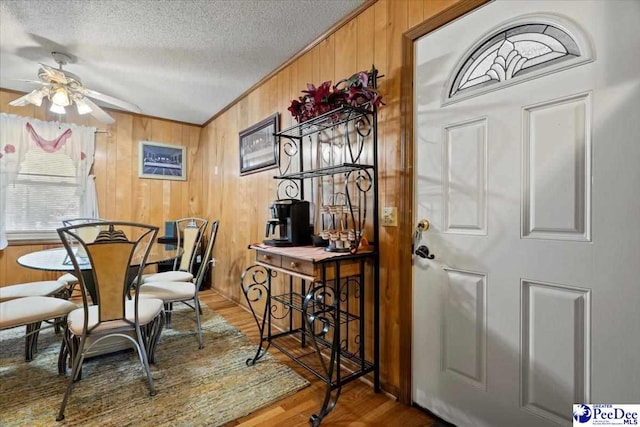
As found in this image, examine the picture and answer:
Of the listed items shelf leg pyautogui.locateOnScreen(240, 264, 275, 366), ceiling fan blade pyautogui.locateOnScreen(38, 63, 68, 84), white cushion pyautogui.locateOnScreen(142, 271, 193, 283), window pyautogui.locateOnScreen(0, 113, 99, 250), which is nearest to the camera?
shelf leg pyautogui.locateOnScreen(240, 264, 275, 366)

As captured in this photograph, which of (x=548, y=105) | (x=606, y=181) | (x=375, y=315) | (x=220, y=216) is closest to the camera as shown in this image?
(x=606, y=181)

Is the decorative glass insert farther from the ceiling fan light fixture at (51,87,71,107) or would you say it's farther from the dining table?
Result: the ceiling fan light fixture at (51,87,71,107)

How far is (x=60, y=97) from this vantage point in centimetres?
252

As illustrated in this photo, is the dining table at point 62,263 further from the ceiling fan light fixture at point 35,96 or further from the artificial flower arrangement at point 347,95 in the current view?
the artificial flower arrangement at point 347,95

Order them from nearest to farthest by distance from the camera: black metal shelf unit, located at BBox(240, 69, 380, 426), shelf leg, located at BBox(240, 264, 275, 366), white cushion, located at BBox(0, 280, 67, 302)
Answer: black metal shelf unit, located at BBox(240, 69, 380, 426)
shelf leg, located at BBox(240, 264, 275, 366)
white cushion, located at BBox(0, 280, 67, 302)

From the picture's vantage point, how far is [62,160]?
3.66 metres

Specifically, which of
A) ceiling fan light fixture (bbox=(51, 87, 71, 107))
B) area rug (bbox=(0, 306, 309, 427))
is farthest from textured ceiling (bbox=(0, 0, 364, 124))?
area rug (bbox=(0, 306, 309, 427))

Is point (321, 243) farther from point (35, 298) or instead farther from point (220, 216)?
point (220, 216)

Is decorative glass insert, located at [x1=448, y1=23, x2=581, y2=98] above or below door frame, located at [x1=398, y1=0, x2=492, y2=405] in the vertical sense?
above

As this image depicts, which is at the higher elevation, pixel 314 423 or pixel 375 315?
pixel 375 315

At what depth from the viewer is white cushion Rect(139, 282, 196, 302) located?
7.36 ft

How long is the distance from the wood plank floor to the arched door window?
65.4 inches

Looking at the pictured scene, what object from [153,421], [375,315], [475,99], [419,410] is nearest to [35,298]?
[153,421]

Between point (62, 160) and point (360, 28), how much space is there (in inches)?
154
